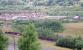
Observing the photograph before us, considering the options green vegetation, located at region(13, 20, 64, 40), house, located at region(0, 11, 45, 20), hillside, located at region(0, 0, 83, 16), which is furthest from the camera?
hillside, located at region(0, 0, 83, 16)

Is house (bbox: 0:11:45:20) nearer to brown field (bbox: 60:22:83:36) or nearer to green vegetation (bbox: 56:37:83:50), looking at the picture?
brown field (bbox: 60:22:83:36)

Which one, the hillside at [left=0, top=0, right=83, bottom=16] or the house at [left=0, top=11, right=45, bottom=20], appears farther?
the hillside at [left=0, top=0, right=83, bottom=16]

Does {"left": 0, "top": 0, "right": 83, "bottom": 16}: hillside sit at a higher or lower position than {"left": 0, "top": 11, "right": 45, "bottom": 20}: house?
higher

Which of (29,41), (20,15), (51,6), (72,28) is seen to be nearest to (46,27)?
(72,28)

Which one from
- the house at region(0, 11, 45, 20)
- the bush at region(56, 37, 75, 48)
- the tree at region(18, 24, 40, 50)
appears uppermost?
the tree at region(18, 24, 40, 50)

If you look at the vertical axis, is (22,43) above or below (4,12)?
above

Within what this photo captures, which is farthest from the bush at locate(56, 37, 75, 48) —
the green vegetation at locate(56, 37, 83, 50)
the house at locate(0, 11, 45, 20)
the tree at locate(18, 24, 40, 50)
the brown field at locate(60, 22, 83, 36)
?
the house at locate(0, 11, 45, 20)

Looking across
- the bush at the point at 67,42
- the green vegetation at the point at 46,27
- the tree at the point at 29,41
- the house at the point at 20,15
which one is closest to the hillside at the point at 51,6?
the house at the point at 20,15

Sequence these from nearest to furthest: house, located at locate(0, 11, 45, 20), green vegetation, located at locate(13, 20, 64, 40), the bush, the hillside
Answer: the bush → green vegetation, located at locate(13, 20, 64, 40) → house, located at locate(0, 11, 45, 20) → the hillside

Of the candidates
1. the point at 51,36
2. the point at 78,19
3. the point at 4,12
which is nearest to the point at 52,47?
the point at 51,36

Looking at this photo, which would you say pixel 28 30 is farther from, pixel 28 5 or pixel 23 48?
pixel 28 5

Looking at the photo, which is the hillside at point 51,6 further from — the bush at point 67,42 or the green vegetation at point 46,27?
the bush at point 67,42
